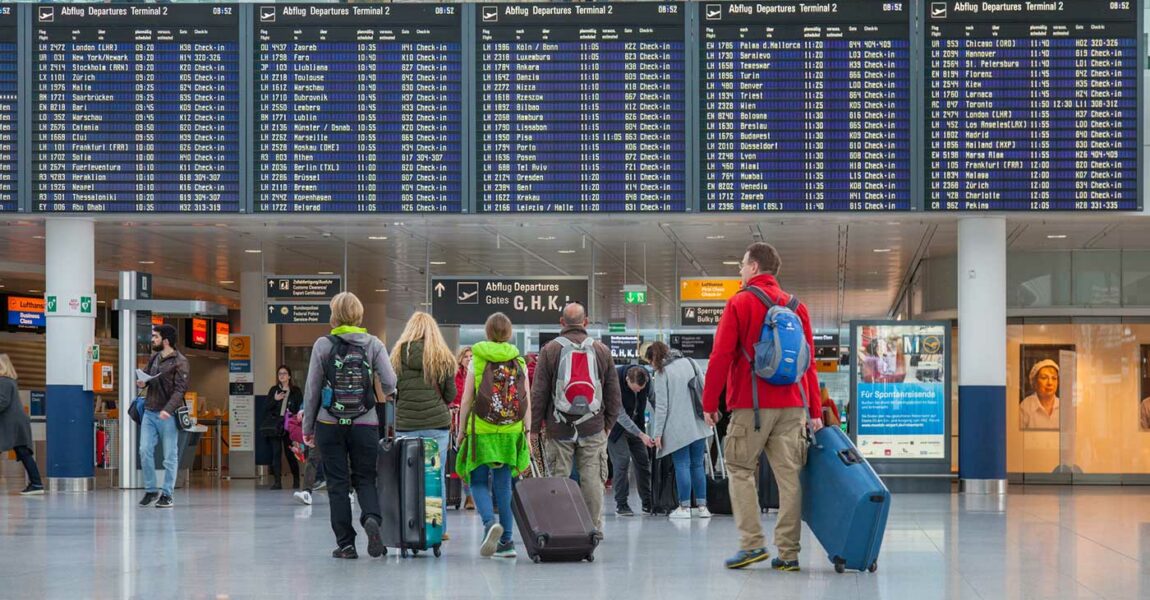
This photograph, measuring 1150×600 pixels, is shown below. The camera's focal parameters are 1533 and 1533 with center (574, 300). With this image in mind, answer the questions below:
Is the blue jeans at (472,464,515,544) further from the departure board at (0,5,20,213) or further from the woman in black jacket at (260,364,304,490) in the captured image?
the woman in black jacket at (260,364,304,490)

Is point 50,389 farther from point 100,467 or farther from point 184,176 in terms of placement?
point 100,467

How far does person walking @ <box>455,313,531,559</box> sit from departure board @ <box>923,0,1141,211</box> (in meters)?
7.44

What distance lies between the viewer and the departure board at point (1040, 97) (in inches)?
Answer: 587

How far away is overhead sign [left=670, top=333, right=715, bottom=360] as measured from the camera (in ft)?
83.6

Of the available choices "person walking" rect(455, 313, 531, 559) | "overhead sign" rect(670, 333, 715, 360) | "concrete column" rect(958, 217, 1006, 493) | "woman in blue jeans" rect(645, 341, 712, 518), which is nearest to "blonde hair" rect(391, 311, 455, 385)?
"person walking" rect(455, 313, 531, 559)

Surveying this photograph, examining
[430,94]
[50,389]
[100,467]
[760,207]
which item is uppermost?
[430,94]

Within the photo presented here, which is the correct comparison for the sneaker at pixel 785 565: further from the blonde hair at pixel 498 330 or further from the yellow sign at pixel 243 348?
the yellow sign at pixel 243 348

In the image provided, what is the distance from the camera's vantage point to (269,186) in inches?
613

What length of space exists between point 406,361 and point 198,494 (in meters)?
8.14

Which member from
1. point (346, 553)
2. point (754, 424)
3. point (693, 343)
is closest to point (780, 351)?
point (754, 424)

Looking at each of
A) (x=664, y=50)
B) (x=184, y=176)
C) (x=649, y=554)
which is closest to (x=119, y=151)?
(x=184, y=176)

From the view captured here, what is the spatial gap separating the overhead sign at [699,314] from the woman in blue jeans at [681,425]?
763cm

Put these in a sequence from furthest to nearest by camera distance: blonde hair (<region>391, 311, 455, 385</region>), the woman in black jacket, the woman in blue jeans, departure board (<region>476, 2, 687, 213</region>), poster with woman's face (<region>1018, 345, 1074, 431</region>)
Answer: poster with woman's face (<region>1018, 345, 1074, 431</region>) → the woman in black jacket → departure board (<region>476, 2, 687, 213</region>) → the woman in blue jeans → blonde hair (<region>391, 311, 455, 385</region>)

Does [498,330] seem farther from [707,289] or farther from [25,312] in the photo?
[25,312]
